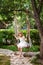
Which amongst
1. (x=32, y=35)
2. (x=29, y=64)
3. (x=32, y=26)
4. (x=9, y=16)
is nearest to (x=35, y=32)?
(x=32, y=35)

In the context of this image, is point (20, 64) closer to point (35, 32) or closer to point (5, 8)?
point (5, 8)

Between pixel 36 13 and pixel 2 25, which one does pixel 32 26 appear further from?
pixel 36 13

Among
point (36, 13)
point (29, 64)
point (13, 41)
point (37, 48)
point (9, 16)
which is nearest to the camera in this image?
point (29, 64)

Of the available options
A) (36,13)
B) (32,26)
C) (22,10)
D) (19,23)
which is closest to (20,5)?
(22,10)

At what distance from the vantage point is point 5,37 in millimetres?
17859

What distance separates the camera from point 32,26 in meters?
22.0

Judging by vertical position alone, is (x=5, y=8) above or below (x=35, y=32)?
above

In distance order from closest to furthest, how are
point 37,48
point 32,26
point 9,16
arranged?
1. point 9,16
2. point 37,48
3. point 32,26

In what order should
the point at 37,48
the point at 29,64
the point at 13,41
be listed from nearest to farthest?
the point at 29,64, the point at 37,48, the point at 13,41

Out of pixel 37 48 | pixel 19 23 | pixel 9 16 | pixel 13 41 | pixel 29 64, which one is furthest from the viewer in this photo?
pixel 19 23

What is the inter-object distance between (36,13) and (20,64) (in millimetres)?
2593

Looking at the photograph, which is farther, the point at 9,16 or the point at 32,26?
the point at 32,26

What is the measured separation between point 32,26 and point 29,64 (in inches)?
474

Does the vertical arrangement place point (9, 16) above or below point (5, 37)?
above
